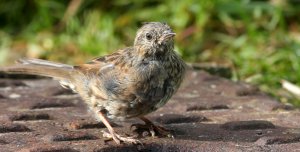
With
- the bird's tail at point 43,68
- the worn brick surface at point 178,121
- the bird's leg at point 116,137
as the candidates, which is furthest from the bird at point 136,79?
the bird's tail at point 43,68

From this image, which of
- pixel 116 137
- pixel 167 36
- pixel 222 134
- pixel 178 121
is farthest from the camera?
pixel 178 121

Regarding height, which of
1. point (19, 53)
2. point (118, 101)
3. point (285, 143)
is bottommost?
point (285, 143)

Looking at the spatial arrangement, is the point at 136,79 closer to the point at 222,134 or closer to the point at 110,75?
the point at 110,75

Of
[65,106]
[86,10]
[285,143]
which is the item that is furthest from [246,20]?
[285,143]

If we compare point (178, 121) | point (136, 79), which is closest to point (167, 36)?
point (136, 79)

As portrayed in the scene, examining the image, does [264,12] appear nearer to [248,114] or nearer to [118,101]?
[248,114]

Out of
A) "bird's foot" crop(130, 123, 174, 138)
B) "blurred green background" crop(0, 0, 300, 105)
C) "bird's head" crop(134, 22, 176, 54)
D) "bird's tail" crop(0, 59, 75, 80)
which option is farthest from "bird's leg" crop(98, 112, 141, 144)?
"blurred green background" crop(0, 0, 300, 105)

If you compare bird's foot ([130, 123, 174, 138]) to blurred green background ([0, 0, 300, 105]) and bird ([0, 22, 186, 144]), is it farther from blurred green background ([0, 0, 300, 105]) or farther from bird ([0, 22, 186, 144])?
blurred green background ([0, 0, 300, 105])
